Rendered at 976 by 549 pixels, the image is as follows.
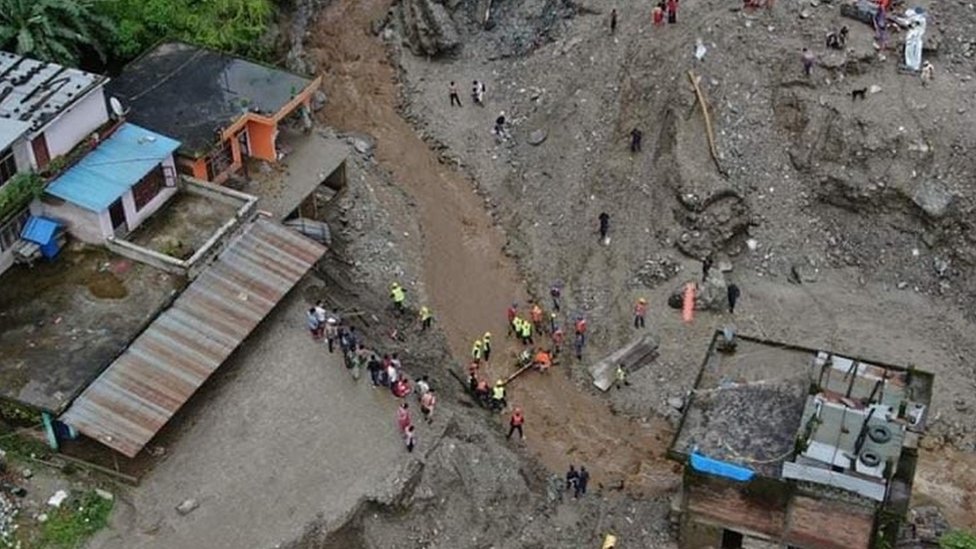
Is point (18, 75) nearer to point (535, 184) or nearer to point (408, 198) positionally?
point (408, 198)

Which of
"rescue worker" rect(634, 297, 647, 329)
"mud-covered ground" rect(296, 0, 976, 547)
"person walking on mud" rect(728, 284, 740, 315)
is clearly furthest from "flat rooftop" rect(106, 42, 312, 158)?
"person walking on mud" rect(728, 284, 740, 315)

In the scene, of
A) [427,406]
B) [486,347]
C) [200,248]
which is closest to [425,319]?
[486,347]

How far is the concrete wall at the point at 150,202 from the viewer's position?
4820 centimetres

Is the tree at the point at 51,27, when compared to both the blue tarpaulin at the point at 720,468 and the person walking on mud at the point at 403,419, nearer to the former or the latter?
the person walking on mud at the point at 403,419

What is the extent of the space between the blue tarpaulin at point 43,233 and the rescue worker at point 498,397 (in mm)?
16833

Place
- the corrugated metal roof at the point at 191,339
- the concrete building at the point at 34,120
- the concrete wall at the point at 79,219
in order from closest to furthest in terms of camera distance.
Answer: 1. the corrugated metal roof at the point at 191,339
2. the concrete building at the point at 34,120
3. the concrete wall at the point at 79,219

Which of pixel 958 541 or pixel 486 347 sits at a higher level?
pixel 958 541

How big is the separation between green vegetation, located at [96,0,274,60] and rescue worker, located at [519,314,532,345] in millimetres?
20218

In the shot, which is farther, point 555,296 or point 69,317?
point 555,296

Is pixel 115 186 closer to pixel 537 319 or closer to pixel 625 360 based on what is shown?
pixel 537 319

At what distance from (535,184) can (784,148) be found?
35.4ft

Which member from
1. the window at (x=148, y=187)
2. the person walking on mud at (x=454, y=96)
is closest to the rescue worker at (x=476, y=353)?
the window at (x=148, y=187)

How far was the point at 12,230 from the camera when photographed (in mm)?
46531

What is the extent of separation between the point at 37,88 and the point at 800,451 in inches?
1179
